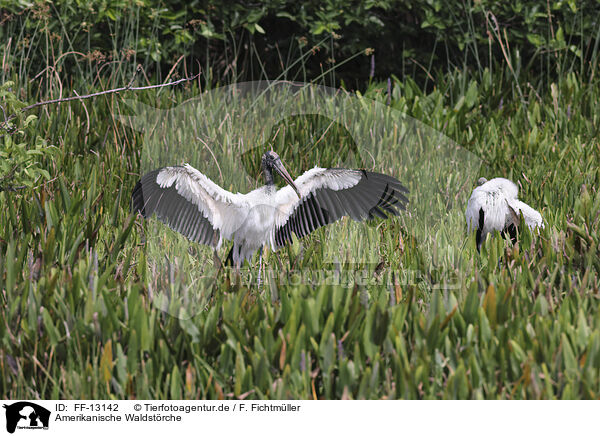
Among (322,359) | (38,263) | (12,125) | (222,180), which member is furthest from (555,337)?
(12,125)

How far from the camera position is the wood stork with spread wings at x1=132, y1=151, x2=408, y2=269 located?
2.58 metres

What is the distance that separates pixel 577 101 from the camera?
487 cm

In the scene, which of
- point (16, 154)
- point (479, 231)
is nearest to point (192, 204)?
point (479, 231)

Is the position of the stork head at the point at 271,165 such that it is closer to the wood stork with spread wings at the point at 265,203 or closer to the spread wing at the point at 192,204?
the wood stork with spread wings at the point at 265,203

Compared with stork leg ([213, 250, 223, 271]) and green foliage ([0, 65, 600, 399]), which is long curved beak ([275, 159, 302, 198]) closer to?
green foliage ([0, 65, 600, 399])

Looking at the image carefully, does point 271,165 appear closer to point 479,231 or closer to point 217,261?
point 217,261

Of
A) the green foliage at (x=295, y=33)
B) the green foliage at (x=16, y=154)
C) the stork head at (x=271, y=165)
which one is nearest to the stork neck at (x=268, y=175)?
the stork head at (x=271, y=165)
